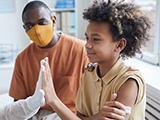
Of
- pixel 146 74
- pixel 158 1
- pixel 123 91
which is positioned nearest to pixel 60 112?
pixel 123 91

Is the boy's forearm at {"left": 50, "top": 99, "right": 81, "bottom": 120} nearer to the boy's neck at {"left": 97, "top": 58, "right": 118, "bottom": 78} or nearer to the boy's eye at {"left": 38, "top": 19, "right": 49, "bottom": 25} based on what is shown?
the boy's neck at {"left": 97, "top": 58, "right": 118, "bottom": 78}

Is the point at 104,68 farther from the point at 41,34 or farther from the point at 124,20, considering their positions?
the point at 41,34

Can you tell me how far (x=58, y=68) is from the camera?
62.6 inches

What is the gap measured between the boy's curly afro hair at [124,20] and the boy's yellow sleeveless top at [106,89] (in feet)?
0.36

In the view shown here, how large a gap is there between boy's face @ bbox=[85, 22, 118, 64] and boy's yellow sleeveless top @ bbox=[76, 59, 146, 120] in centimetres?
8

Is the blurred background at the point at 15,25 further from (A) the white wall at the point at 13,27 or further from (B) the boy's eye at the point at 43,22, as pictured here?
(B) the boy's eye at the point at 43,22

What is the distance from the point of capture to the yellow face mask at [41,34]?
151cm

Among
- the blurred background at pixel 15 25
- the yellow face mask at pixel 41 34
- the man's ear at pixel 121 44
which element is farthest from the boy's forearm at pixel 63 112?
the blurred background at pixel 15 25

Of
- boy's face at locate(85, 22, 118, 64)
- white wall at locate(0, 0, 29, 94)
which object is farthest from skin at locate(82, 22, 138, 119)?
white wall at locate(0, 0, 29, 94)

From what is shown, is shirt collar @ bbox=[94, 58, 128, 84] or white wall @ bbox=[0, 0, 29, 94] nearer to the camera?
shirt collar @ bbox=[94, 58, 128, 84]

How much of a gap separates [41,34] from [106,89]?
1.86 feet

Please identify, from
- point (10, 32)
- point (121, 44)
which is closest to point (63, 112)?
point (121, 44)

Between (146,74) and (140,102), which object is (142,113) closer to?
(140,102)

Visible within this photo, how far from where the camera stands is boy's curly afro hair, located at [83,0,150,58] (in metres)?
1.07
